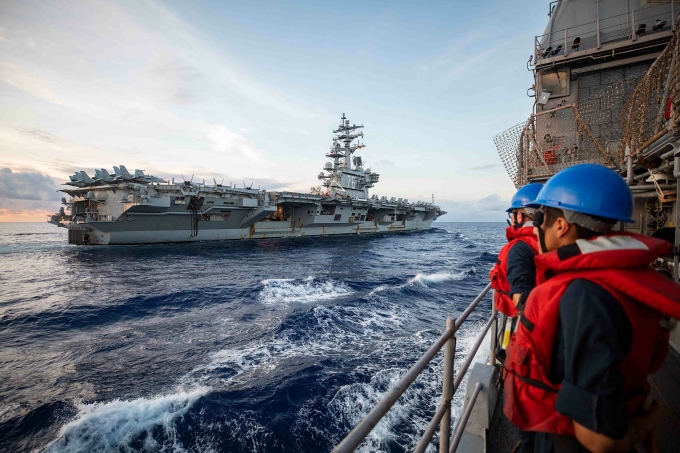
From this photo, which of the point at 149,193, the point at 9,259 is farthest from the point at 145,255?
the point at 9,259

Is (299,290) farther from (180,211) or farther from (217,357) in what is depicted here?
(180,211)

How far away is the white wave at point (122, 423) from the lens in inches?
158

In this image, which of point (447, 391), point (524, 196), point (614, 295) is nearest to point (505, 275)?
point (524, 196)

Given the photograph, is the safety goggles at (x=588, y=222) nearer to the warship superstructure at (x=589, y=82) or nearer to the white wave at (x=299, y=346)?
the white wave at (x=299, y=346)

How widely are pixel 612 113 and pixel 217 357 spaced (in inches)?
443

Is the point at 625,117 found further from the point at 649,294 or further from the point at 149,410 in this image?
the point at 149,410

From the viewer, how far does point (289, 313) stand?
8891 mm

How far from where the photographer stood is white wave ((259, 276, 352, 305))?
10.5 metres

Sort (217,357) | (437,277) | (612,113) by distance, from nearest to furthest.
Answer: (217,357) < (612,113) < (437,277)

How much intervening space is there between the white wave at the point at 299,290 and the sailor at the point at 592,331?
9.38m

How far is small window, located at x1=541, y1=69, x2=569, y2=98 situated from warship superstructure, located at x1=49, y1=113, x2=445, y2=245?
21.0 metres

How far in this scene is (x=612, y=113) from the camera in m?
8.26

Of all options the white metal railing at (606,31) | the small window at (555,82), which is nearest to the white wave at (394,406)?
the small window at (555,82)

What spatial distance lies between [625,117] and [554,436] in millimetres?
7068
